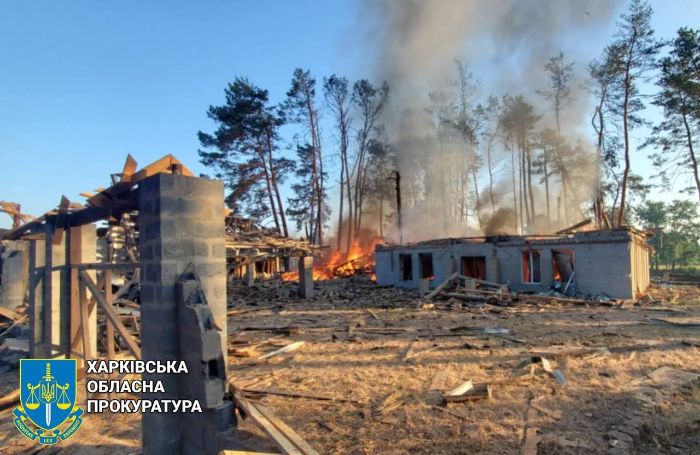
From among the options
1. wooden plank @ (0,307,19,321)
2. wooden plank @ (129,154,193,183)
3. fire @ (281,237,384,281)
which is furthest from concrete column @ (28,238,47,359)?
fire @ (281,237,384,281)

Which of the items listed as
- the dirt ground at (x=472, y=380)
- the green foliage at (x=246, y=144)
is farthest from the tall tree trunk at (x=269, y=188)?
the dirt ground at (x=472, y=380)

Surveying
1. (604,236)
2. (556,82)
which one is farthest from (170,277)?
(556,82)

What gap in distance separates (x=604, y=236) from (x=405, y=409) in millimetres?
15330

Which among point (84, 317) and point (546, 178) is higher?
point (546, 178)

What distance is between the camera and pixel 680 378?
6.75 metres

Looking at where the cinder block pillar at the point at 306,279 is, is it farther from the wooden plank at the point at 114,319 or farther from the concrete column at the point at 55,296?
the wooden plank at the point at 114,319

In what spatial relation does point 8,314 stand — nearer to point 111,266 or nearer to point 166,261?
point 111,266

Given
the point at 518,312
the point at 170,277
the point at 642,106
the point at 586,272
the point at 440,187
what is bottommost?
the point at 518,312

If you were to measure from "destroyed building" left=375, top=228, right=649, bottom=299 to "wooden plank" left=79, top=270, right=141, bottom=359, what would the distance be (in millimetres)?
18064

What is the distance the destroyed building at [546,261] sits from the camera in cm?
1647

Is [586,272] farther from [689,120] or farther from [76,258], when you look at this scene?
[76,258]

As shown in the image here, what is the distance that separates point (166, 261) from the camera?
13.9 feet

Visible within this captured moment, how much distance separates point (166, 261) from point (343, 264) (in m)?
29.4

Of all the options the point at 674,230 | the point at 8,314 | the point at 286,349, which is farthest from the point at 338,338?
the point at 674,230
